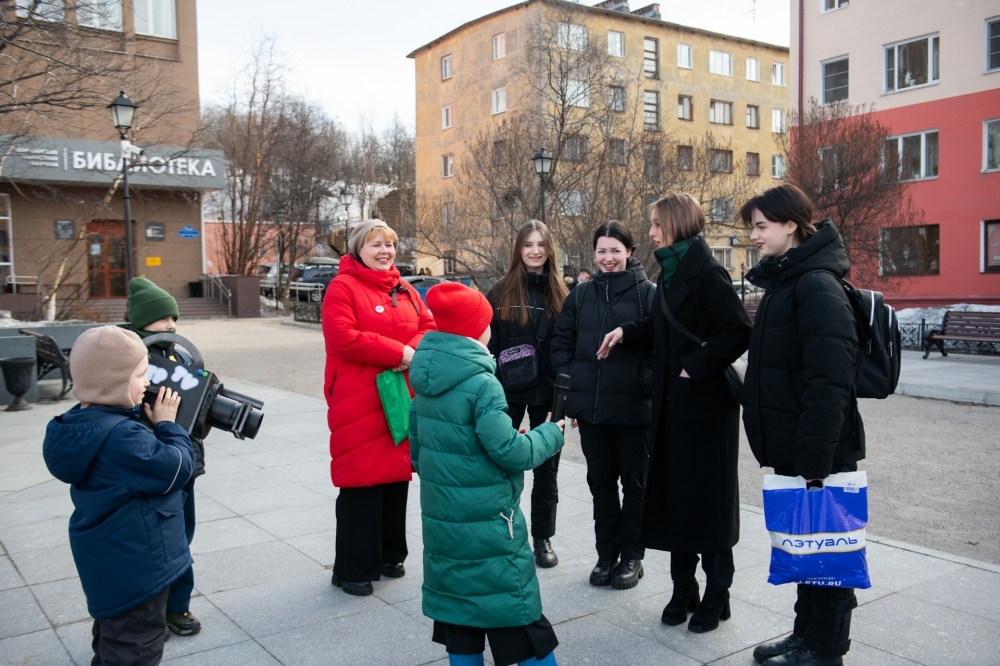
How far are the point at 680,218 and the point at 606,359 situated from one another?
2.87ft

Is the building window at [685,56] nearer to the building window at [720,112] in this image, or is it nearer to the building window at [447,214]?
the building window at [720,112]

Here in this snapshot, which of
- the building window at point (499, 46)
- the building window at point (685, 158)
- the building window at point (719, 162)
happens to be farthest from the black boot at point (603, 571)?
the building window at point (499, 46)

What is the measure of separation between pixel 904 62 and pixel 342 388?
26378 mm

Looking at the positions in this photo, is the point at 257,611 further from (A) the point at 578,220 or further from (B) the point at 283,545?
(A) the point at 578,220

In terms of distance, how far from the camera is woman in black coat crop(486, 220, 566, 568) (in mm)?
4781

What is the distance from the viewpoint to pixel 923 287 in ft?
79.8

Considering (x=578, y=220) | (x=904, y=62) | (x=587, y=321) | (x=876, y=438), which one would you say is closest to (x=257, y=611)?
(x=587, y=321)

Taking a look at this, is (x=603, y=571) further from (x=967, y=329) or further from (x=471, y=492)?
(x=967, y=329)

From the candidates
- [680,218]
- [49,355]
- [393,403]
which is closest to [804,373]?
[680,218]

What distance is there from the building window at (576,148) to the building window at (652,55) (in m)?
25.4

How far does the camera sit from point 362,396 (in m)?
4.36

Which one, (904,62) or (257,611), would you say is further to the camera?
(904,62)

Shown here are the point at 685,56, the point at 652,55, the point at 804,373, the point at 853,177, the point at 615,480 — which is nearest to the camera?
the point at 804,373

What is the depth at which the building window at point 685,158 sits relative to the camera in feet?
70.9
